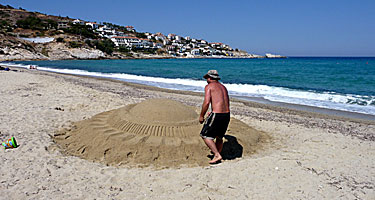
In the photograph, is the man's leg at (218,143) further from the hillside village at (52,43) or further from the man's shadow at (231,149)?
the hillside village at (52,43)

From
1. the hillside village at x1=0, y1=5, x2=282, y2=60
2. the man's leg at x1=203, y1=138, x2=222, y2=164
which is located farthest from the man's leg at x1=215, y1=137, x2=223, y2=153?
the hillside village at x1=0, y1=5, x2=282, y2=60

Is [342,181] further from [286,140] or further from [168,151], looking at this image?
[168,151]

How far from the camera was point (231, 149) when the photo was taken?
523 centimetres

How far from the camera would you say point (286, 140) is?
6238mm

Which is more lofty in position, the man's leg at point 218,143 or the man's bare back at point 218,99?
the man's bare back at point 218,99

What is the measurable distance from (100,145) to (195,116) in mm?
2184

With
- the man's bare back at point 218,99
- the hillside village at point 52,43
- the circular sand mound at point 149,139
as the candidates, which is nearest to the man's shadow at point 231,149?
the circular sand mound at point 149,139

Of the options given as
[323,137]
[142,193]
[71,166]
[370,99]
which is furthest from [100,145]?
[370,99]

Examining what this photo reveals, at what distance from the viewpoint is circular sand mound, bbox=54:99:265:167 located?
4.59m

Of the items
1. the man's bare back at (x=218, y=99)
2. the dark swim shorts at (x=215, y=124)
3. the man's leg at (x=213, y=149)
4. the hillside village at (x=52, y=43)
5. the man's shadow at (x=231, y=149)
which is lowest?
the man's shadow at (x=231, y=149)

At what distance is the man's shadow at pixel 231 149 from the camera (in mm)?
5027

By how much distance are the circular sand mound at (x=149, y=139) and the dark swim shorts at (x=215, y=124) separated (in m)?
0.66

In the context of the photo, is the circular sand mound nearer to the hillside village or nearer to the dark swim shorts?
the dark swim shorts

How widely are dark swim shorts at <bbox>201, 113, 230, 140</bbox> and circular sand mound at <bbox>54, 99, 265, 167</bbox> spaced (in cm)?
66
